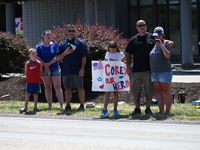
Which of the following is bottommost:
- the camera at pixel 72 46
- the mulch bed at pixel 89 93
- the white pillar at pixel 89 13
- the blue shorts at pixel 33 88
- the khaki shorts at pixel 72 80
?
the mulch bed at pixel 89 93

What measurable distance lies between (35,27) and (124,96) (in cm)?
1459

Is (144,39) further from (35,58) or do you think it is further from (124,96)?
(124,96)

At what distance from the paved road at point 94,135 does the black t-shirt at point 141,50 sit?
1649 millimetres

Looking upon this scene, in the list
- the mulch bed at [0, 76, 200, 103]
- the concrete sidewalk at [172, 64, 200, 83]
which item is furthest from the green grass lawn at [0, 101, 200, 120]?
the concrete sidewalk at [172, 64, 200, 83]

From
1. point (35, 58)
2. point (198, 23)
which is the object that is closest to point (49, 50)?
point (35, 58)

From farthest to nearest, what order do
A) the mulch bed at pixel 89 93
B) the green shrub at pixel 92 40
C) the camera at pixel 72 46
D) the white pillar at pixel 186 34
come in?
the white pillar at pixel 186 34
the green shrub at pixel 92 40
the mulch bed at pixel 89 93
the camera at pixel 72 46

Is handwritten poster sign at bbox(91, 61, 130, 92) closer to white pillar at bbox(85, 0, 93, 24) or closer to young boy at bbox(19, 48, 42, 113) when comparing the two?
young boy at bbox(19, 48, 42, 113)

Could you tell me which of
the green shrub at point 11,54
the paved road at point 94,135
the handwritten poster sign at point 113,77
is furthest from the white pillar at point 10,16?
the paved road at point 94,135

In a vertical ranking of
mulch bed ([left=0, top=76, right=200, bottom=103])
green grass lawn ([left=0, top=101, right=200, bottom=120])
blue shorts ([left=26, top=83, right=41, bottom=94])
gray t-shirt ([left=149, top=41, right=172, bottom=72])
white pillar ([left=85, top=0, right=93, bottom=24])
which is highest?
white pillar ([left=85, top=0, right=93, bottom=24])

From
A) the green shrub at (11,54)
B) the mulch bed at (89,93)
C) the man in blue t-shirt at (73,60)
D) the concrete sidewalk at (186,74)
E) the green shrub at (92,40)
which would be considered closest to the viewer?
the man in blue t-shirt at (73,60)

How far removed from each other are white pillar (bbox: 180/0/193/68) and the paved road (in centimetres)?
1290

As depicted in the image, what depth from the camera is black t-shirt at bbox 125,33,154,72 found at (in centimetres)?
1198

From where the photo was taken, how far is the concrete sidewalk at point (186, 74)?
1817cm

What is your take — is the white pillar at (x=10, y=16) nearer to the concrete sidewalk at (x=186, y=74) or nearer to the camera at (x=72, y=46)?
the concrete sidewalk at (x=186, y=74)
